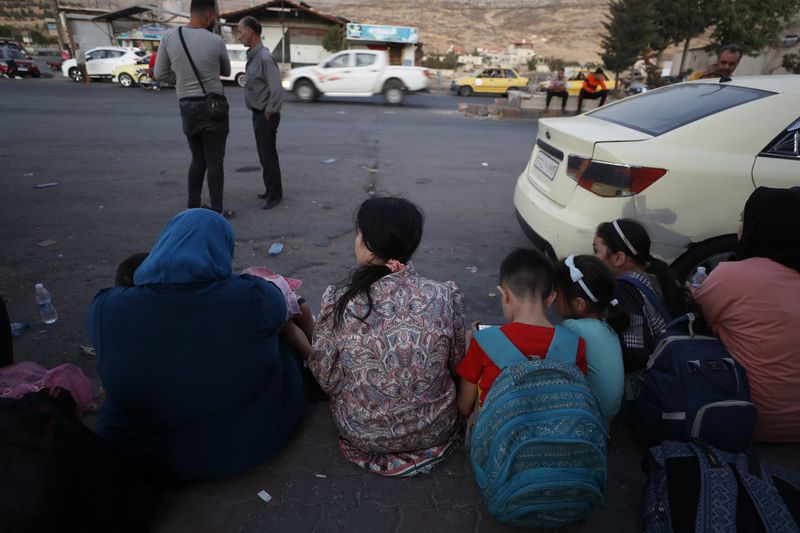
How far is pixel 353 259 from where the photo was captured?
4.47 meters

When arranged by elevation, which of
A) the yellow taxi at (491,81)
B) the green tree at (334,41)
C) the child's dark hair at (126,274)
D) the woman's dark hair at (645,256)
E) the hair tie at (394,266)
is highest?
the green tree at (334,41)

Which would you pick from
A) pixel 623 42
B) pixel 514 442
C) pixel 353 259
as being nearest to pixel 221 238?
pixel 514 442

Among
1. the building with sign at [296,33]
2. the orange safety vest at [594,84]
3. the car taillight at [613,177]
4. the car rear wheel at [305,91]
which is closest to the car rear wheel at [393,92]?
the car rear wheel at [305,91]

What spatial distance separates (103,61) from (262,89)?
21.5 m

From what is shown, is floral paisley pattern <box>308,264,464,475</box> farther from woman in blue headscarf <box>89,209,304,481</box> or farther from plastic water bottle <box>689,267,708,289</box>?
plastic water bottle <box>689,267,708,289</box>

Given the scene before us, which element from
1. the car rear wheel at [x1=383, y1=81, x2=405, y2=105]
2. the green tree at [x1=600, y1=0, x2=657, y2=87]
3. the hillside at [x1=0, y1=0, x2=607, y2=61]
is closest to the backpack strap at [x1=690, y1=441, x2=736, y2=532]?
the car rear wheel at [x1=383, y1=81, x2=405, y2=105]

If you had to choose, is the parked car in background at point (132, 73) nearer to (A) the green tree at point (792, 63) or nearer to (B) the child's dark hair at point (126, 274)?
(B) the child's dark hair at point (126, 274)

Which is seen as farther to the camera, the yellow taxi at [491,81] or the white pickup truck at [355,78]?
the yellow taxi at [491,81]

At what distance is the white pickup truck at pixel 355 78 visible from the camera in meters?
17.3

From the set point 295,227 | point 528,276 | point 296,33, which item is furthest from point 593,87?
point 296,33

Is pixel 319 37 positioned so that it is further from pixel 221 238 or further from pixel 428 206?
pixel 221 238

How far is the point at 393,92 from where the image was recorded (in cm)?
1827

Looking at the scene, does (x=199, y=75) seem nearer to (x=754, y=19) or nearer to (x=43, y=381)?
(x=43, y=381)

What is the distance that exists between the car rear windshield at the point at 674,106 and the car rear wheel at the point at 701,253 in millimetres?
815
